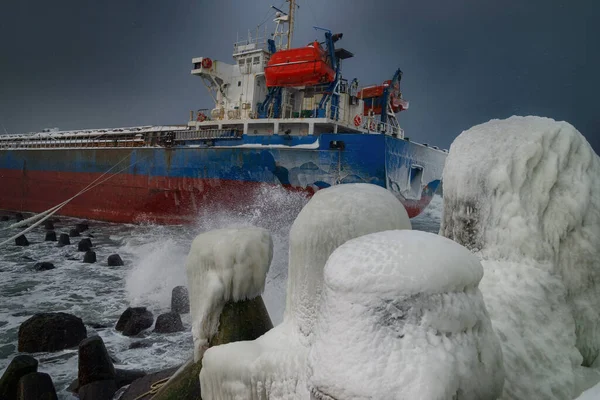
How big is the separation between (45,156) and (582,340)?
2716cm

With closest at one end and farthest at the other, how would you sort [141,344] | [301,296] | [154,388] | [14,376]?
[301,296] → [154,388] → [14,376] → [141,344]

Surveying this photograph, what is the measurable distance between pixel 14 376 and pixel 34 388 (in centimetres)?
34

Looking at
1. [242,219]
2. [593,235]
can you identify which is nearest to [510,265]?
[593,235]

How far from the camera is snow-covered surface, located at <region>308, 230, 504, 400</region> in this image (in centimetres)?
109

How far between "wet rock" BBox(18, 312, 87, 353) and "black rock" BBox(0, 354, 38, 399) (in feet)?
6.50

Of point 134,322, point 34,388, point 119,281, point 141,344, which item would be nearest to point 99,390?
point 34,388

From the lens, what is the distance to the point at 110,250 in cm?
1468

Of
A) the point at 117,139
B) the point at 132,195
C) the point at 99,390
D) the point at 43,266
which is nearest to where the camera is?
the point at 99,390

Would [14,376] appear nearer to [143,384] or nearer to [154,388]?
[143,384]

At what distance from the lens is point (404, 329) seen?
1142 mm

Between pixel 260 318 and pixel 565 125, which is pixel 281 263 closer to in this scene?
pixel 260 318

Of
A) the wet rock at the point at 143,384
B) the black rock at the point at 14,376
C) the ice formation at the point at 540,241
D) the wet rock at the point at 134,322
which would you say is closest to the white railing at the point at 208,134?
the wet rock at the point at 134,322

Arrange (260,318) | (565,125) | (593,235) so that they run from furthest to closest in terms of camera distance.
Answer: (260,318) < (565,125) < (593,235)

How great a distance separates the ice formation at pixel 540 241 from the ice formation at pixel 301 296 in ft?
1.63
